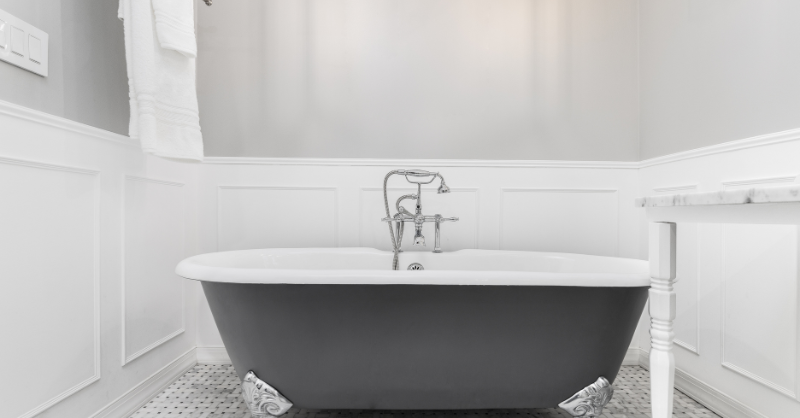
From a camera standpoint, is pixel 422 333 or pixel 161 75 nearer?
pixel 422 333

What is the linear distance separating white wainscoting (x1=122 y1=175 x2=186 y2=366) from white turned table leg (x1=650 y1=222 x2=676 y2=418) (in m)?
1.71

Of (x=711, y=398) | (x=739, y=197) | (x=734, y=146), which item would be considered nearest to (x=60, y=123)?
(x=739, y=197)

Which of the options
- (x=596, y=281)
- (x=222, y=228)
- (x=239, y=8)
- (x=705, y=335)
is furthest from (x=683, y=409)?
(x=239, y=8)

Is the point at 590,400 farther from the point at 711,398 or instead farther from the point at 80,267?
the point at 80,267

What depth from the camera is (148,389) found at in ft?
5.24

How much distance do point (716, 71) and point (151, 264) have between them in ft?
7.72

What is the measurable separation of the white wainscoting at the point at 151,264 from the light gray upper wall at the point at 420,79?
1.35ft

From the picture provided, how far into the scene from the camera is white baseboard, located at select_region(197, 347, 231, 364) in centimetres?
201

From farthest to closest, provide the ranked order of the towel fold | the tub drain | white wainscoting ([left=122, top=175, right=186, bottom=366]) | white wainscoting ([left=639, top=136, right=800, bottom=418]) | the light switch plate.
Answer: the tub drain → white wainscoting ([left=122, top=175, right=186, bottom=366]) → the towel fold → white wainscoting ([left=639, top=136, right=800, bottom=418]) → the light switch plate

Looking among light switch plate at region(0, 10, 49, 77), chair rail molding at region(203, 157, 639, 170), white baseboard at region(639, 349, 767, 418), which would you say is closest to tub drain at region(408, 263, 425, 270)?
chair rail molding at region(203, 157, 639, 170)

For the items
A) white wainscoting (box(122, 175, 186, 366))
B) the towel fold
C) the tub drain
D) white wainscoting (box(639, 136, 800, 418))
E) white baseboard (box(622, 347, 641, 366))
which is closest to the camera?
white wainscoting (box(639, 136, 800, 418))

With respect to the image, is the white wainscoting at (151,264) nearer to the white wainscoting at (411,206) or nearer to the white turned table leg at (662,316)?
the white wainscoting at (411,206)

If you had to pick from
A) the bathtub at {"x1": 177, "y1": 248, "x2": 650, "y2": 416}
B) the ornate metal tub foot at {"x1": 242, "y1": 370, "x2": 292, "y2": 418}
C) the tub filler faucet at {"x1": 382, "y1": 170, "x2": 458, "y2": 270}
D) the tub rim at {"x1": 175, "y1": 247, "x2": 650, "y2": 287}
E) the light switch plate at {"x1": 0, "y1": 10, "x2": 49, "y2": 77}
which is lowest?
the ornate metal tub foot at {"x1": 242, "y1": 370, "x2": 292, "y2": 418}

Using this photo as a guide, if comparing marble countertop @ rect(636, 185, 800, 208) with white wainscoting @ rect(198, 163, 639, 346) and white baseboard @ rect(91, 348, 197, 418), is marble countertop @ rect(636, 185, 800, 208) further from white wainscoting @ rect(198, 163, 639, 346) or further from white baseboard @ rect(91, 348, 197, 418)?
white baseboard @ rect(91, 348, 197, 418)
